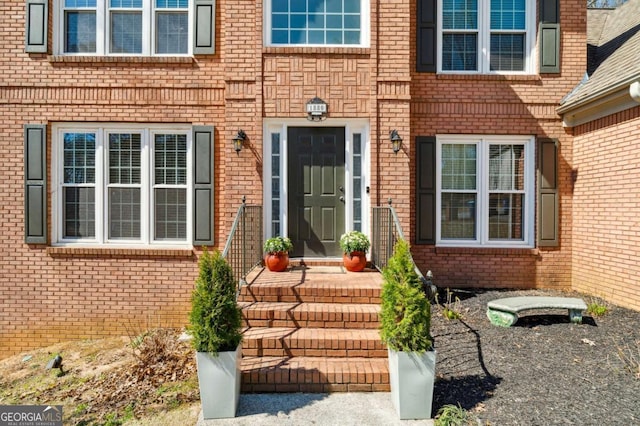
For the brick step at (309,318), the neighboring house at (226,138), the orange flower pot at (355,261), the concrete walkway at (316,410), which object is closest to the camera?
the concrete walkway at (316,410)

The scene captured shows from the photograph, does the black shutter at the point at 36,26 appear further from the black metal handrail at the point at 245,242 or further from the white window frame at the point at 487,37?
the white window frame at the point at 487,37

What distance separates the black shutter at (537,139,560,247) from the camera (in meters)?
6.28

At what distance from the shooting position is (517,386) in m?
3.46

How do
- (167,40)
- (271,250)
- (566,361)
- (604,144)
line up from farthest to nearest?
(167,40), (604,144), (271,250), (566,361)

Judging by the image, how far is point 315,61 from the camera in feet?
18.9

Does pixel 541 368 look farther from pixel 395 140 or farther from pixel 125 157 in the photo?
pixel 125 157

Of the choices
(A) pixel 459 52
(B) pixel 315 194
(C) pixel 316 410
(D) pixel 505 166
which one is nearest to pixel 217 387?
(C) pixel 316 410

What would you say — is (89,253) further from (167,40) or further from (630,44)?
(630,44)

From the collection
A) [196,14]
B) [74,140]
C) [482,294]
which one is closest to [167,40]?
[196,14]

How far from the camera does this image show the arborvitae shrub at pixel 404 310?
129 inches

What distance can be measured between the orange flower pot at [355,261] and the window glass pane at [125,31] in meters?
4.88

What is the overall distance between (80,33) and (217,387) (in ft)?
20.1

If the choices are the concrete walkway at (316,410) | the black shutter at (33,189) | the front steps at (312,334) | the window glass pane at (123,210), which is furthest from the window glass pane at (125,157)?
the concrete walkway at (316,410)

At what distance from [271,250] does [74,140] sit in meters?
3.87
